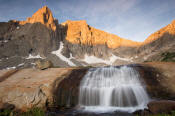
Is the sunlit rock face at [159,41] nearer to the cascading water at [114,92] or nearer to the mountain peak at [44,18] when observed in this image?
the cascading water at [114,92]

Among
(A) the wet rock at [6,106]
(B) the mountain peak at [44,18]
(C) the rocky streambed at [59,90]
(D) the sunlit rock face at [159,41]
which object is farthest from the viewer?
(B) the mountain peak at [44,18]

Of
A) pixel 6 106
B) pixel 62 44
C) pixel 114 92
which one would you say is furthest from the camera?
pixel 62 44

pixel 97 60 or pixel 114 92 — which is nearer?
pixel 114 92

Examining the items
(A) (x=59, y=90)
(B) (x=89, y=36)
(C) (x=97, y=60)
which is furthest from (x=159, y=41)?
(A) (x=59, y=90)

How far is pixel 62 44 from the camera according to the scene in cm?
7725

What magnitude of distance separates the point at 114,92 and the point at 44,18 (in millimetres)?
74399

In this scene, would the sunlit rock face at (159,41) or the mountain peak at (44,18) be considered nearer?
the sunlit rock face at (159,41)

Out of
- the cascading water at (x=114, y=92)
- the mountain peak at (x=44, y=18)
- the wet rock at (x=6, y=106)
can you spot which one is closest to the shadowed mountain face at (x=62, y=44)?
the mountain peak at (x=44, y=18)

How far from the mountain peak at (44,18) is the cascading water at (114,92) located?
68.7 metres

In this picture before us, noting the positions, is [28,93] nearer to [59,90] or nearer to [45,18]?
[59,90]

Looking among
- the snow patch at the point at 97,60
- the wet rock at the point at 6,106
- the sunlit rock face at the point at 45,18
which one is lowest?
the wet rock at the point at 6,106

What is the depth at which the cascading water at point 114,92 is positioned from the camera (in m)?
9.74

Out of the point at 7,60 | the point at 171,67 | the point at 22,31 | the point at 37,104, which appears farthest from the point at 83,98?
the point at 22,31

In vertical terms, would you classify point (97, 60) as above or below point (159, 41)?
below
